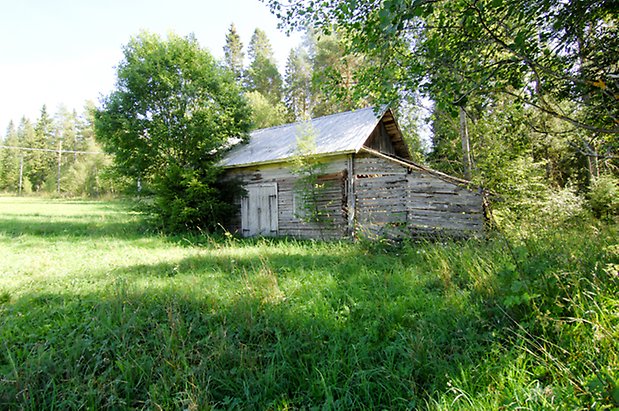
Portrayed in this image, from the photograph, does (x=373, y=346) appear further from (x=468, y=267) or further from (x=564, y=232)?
(x=564, y=232)

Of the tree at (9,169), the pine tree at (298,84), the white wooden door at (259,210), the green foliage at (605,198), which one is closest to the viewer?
the green foliage at (605,198)

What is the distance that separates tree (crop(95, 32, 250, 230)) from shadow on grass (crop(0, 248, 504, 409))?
735 cm

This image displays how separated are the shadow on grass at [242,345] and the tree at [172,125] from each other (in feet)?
24.1

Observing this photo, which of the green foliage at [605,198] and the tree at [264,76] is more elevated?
the tree at [264,76]

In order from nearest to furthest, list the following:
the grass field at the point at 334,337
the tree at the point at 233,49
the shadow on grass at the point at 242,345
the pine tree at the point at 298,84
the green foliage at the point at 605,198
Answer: the grass field at the point at 334,337 → the shadow on grass at the point at 242,345 → the green foliage at the point at 605,198 → the pine tree at the point at 298,84 → the tree at the point at 233,49

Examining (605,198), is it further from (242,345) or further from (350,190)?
(242,345)

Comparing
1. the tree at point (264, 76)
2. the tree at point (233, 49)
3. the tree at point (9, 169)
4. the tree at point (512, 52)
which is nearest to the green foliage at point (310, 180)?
the tree at point (512, 52)

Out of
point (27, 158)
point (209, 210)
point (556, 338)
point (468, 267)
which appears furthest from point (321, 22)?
point (27, 158)

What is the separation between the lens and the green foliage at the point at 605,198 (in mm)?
8859

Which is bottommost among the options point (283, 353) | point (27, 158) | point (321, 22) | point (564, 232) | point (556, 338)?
point (283, 353)

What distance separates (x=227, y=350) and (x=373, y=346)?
A: 1.31 m

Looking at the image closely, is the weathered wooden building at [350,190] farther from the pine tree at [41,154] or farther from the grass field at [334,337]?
the pine tree at [41,154]

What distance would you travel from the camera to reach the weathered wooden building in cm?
816

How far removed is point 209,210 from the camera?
1138 cm
